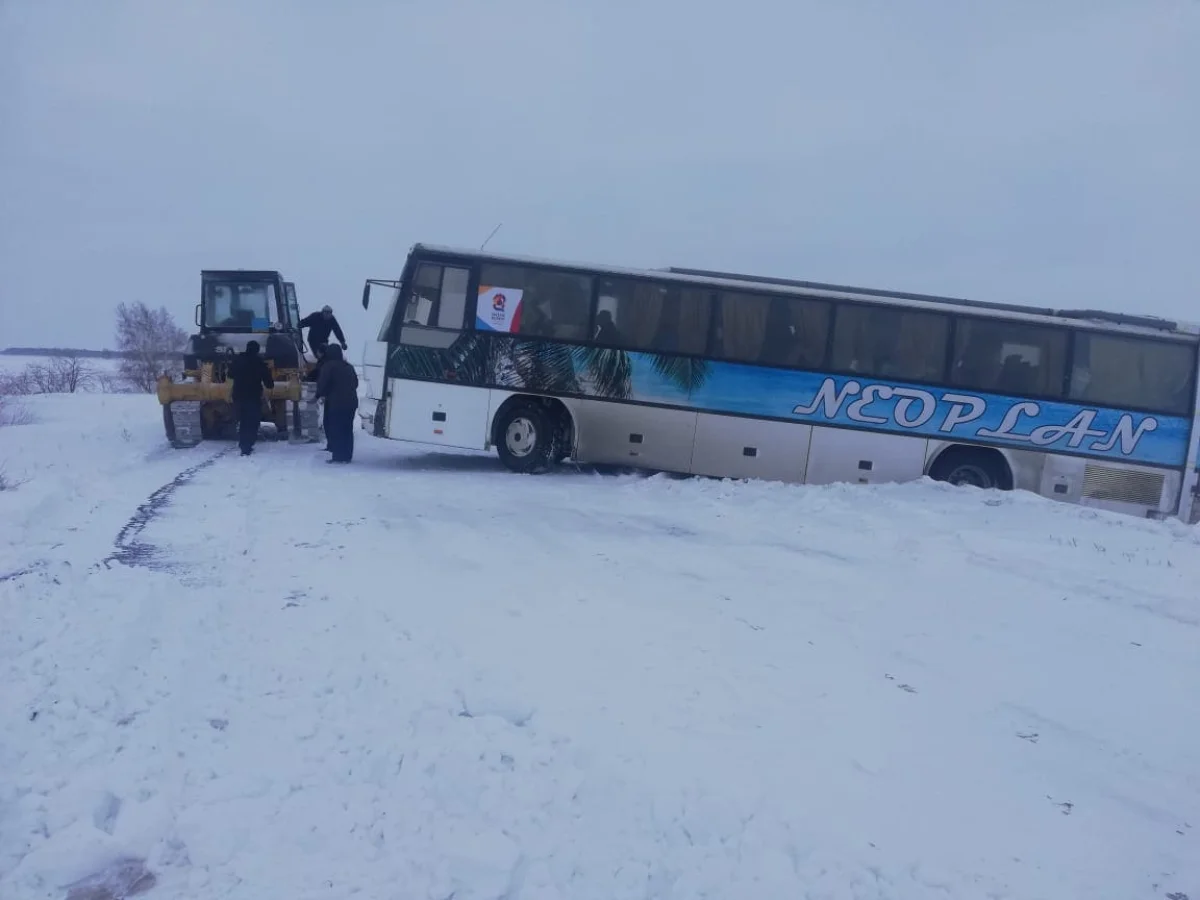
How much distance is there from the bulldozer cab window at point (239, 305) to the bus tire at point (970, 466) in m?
13.6

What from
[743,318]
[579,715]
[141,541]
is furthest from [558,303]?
[579,715]

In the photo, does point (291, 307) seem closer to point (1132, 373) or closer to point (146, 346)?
point (1132, 373)

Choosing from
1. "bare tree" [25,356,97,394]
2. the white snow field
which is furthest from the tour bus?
"bare tree" [25,356,97,394]

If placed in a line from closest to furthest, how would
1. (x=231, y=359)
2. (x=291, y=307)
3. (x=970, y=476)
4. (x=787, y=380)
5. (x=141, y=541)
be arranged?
(x=141, y=541), (x=787, y=380), (x=970, y=476), (x=231, y=359), (x=291, y=307)

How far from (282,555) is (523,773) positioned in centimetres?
429

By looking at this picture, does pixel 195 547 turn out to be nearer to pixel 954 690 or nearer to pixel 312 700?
pixel 312 700

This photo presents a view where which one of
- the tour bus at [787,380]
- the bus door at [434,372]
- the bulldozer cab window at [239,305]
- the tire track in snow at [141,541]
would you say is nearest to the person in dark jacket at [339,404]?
the tour bus at [787,380]

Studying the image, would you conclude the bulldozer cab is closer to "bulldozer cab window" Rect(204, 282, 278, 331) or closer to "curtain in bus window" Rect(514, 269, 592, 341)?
"bulldozer cab window" Rect(204, 282, 278, 331)

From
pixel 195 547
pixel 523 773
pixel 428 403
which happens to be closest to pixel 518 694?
pixel 523 773

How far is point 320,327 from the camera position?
1717 cm

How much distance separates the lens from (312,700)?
469cm

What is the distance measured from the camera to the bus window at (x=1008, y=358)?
13.9 meters

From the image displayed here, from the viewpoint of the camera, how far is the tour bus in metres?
13.8

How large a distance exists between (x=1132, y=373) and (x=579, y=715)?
513 inches
